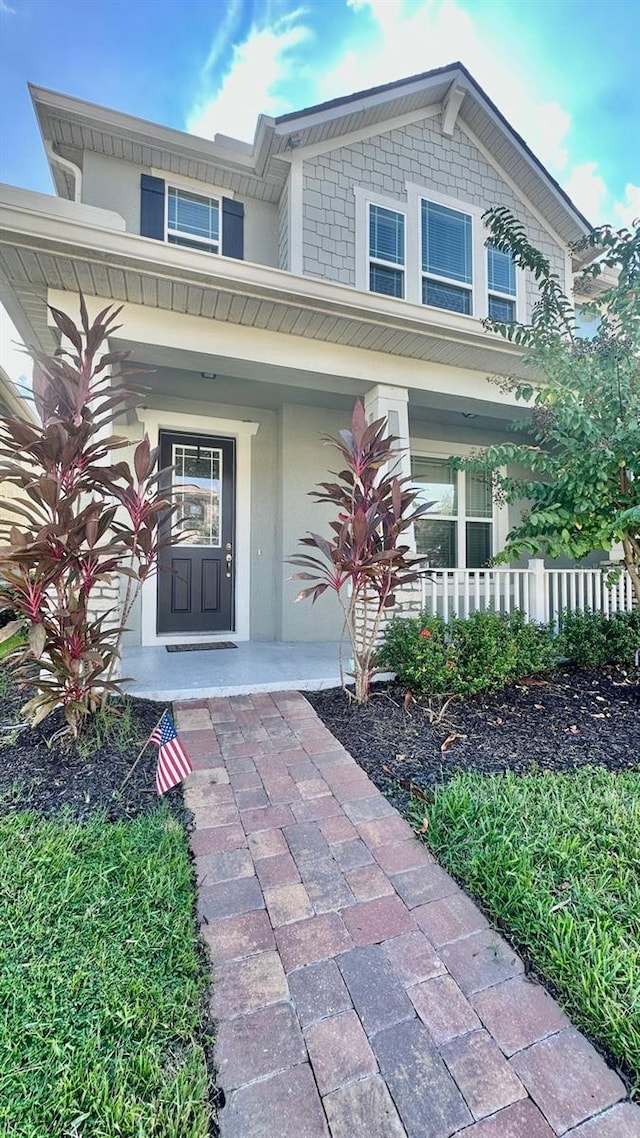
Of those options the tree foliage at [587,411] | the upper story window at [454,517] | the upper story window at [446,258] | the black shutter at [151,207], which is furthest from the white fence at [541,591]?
the black shutter at [151,207]

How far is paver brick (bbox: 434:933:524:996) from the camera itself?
1.57m

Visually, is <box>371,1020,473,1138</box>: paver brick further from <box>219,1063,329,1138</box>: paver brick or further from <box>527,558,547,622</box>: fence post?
<box>527,558,547,622</box>: fence post

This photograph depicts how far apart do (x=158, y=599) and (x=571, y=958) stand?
16.9 feet

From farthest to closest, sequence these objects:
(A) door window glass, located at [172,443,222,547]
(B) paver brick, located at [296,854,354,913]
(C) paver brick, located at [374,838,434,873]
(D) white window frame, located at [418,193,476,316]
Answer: (D) white window frame, located at [418,193,476,316], (A) door window glass, located at [172,443,222,547], (C) paver brick, located at [374,838,434,873], (B) paver brick, located at [296,854,354,913]

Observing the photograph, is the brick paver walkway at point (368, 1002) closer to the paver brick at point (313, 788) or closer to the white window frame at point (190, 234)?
the paver brick at point (313, 788)

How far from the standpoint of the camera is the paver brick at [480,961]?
1.57 m

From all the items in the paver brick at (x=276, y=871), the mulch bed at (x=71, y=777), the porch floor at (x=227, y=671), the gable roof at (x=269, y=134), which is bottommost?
the paver brick at (x=276, y=871)

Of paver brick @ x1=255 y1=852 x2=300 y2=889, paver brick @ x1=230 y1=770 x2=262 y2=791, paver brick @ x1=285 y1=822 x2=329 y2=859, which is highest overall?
paver brick @ x1=230 y1=770 x2=262 y2=791

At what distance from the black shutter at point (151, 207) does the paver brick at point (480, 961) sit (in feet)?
22.2

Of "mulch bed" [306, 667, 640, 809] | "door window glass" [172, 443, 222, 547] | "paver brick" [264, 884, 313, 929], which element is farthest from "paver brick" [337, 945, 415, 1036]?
"door window glass" [172, 443, 222, 547]

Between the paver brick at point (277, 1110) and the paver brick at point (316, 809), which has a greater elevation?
the paver brick at point (316, 809)

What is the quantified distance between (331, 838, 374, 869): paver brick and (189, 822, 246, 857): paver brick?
0.42 metres

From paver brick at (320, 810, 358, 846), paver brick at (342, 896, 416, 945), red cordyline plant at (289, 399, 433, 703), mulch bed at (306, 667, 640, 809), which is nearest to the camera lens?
paver brick at (342, 896, 416, 945)

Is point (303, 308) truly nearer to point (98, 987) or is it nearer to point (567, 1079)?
point (98, 987)
